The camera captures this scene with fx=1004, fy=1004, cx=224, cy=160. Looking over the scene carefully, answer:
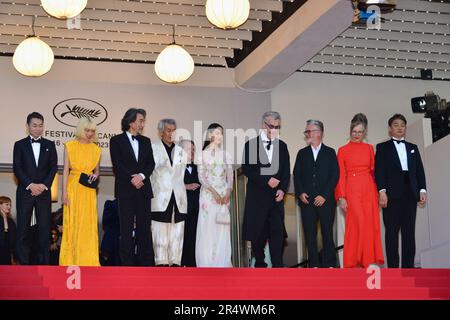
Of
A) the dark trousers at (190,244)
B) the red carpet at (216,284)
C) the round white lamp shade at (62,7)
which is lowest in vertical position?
the red carpet at (216,284)

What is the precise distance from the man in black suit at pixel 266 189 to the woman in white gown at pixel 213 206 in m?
0.23

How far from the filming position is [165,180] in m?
8.22

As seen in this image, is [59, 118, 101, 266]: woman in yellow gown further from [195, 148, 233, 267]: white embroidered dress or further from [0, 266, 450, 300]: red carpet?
[0, 266, 450, 300]: red carpet

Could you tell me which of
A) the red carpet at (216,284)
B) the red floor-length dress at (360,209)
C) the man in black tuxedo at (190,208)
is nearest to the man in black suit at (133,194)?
the man in black tuxedo at (190,208)

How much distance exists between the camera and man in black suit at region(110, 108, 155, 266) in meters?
7.84

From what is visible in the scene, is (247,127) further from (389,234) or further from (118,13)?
(389,234)

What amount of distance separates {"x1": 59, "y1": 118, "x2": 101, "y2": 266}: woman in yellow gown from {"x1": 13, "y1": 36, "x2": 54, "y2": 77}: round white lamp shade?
1455mm

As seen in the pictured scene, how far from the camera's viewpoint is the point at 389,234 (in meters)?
8.25

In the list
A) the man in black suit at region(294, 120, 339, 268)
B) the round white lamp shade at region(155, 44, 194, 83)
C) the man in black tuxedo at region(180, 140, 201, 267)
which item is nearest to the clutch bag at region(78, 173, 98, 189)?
the man in black tuxedo at region(180, 140, 201, 267)

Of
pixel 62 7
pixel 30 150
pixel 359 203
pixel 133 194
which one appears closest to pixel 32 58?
pixel 62 7

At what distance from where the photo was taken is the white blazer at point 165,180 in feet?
26.8

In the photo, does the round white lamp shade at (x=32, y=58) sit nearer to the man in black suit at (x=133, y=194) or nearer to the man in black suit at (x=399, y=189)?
the man in black suit at (x=133, y=194)

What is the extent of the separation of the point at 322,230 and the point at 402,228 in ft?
2.24

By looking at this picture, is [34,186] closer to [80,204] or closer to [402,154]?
[80,204]
